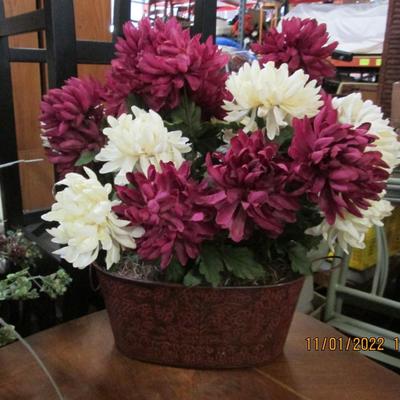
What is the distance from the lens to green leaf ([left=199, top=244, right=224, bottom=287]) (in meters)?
0.44

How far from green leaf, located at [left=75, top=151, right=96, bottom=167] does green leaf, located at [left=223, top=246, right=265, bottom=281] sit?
189 mm

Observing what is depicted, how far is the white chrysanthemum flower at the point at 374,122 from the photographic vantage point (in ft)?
1.43

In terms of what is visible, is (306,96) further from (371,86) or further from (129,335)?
(371,86)

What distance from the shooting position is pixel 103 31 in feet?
3.61

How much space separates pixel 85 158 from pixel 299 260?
273 mm

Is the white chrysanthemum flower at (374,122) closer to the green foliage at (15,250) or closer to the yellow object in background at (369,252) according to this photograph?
the green foliage at (15,250)

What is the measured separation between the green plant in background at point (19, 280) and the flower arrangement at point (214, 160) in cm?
8

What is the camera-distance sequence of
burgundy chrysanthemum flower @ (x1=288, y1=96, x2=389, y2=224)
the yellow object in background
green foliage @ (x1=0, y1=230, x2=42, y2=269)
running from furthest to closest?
the yellow object in background
green foliage @ (x1=0, y1=230, x2=42, y2=269)
burgundy chrysanthemum flower @ (x1=288, y1=96, x2=389, y2=224)

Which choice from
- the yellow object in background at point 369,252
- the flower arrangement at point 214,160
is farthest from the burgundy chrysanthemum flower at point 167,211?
the yellow object in background at point 369,252

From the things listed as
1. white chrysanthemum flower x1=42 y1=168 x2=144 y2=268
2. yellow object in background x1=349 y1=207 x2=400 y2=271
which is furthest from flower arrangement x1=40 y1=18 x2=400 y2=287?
yellow object in background x1=349 y1=207 x2=400 y2=271

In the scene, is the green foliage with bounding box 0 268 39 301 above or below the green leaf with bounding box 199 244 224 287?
below

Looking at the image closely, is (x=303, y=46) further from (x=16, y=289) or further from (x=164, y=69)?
(x=16, y=289)

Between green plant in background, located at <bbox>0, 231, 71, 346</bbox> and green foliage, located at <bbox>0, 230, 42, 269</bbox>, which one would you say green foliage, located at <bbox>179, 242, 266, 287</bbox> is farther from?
green foliage, located at <bbox>0, 230, 42, 269</bbox>

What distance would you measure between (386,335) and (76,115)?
3.23ft
